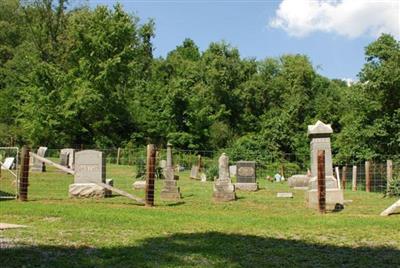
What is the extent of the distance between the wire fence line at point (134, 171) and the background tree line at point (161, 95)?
3.83 meters

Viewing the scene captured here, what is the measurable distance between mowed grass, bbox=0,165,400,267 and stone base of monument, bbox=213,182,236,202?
0.53 m

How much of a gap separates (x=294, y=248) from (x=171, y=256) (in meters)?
2.30

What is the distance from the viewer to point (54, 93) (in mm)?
44844

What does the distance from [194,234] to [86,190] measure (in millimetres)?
8052

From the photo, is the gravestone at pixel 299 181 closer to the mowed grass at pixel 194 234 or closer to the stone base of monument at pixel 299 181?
the stone base of monument at pixel 299 181

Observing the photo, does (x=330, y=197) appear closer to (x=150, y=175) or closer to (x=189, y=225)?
(x=150, y=175)

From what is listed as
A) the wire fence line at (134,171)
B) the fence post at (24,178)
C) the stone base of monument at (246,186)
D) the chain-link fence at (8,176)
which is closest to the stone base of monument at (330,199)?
the wire fence line at (134,171)

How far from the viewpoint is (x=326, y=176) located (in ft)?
56.2

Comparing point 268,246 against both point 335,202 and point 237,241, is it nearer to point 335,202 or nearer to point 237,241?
point 237,241

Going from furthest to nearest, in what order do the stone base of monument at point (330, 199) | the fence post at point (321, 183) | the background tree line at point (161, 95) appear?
the background tree line at point (161, 95) < the stone base of monument at point (330, 199) < the fence post at point (321, 183)

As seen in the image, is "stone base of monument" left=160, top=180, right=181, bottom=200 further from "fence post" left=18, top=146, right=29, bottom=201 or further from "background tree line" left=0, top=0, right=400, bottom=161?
"background tree line" left=0, top=0, right=400, bottom=161

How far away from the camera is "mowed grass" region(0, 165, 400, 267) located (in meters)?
8.18

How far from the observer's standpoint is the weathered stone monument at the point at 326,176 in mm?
16203

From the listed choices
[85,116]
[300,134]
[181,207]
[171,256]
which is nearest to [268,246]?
[171,256]
